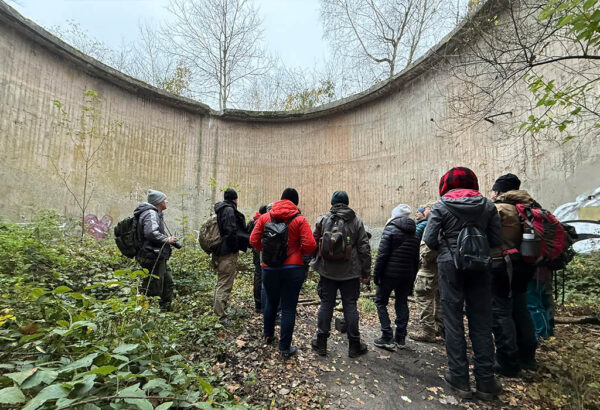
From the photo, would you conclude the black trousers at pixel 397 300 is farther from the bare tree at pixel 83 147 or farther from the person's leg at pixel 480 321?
the bare tree at pixel 83 147

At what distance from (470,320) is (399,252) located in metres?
1.19

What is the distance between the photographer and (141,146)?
1176 centimetres

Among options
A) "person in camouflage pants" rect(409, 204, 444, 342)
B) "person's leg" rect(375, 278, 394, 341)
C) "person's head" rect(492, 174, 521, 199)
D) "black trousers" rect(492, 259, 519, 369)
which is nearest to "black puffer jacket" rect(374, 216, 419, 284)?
"person's leg" rect(375, 278, 394, 341)

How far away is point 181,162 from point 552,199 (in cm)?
1305

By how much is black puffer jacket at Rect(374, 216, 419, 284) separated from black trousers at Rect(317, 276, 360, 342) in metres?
0.58

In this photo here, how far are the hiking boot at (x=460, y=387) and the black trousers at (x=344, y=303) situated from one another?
109 centimetres

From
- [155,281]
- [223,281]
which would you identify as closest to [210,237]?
[223,281]

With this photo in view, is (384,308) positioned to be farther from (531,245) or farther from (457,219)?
(531,245)

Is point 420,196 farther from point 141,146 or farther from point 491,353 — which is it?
point 141,146

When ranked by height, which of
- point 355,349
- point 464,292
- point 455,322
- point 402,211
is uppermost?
point 402,211

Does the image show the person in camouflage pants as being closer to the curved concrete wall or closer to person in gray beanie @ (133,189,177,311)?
person in gray beanie @ (133,189,177,311)

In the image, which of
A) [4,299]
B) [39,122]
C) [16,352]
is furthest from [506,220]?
[39,122]

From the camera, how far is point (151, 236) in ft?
12.2

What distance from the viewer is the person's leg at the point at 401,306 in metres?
3.85
